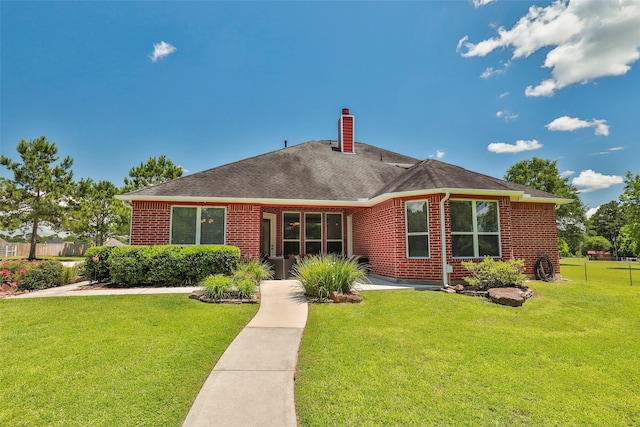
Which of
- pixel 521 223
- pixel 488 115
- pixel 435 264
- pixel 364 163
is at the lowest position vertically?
pixel 435 264

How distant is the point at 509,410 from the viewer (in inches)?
109

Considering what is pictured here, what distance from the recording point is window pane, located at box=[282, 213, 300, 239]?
42.6 feet

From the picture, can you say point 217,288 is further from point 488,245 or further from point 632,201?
point 632,201

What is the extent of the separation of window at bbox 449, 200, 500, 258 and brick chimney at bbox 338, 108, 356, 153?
8.43 meters

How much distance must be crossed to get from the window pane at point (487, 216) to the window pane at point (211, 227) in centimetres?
865

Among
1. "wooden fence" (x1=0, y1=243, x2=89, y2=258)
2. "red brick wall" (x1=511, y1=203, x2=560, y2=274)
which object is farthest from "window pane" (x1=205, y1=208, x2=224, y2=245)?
"wooden fence" (x1=0, y1=243, x2=89, y2=258)

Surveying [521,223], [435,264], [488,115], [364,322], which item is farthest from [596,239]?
[364,322]

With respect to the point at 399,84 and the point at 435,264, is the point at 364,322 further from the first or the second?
the point at 399,84

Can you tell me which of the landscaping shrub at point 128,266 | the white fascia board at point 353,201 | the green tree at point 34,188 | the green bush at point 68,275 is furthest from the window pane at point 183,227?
the green tree at point 34,188

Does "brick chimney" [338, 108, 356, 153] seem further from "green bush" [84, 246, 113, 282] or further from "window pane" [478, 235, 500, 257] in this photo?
"green bush" [84, 246, 113, 282]

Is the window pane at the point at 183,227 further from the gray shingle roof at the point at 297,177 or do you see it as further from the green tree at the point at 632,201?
the green tree at the point at 632,201

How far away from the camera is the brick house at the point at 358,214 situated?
30.2ft

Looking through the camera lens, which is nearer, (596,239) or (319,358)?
(319,358)

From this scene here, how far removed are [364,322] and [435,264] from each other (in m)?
4.46
